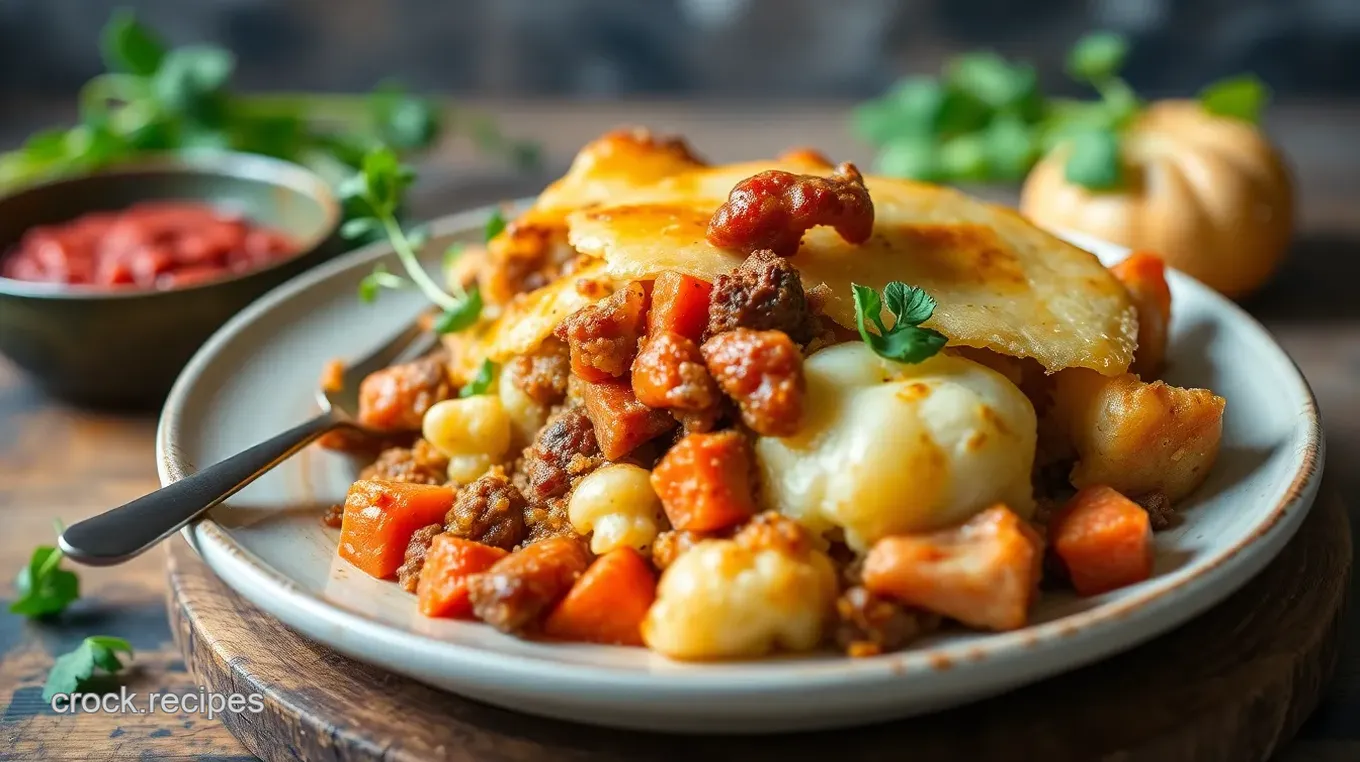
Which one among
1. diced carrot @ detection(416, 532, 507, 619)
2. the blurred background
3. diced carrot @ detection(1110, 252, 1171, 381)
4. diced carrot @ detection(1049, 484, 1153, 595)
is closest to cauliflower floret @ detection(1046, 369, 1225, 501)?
diced carrot @ detection(1049, 484, 1153, 595)

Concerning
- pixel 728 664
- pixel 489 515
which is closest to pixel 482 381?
pixel 489 515

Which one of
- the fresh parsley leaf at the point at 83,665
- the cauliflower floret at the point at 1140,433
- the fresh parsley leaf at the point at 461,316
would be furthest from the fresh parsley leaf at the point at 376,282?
the cauliflower floret at the point at 1140,433

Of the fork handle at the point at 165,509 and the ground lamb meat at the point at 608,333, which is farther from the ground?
the ground lamb meat at the point at 608,333

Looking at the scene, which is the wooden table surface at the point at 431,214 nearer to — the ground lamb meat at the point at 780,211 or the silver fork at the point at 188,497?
Result: the silver fork at the point at 188,497

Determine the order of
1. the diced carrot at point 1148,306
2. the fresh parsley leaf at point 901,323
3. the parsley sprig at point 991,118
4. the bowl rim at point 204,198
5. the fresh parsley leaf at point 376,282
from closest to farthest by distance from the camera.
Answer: the fresh parsley leaf at point 901,323, the diced carrot at point 1148,306, the fresh parsley leaf at point 376,282, the bowl rim at point 204,198, the parsley sprig at point 991,118

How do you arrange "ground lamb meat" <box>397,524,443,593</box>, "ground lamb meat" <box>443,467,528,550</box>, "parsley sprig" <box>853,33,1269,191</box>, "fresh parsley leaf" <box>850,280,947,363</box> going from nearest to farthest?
1. "fresh parsley leaf" <box>850,280,947,363</box>
2. "ground lamb meat" <box>397,524,443,593</box>
3. "ground lamb meat" <box>443,467,528,550</box>
4. "parsley sprig" <box>853,33,1269,191</box>

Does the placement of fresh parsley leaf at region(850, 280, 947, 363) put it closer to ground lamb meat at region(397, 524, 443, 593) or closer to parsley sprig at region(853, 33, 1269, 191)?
ground lamb meat at region(397, 524, 443, 593)

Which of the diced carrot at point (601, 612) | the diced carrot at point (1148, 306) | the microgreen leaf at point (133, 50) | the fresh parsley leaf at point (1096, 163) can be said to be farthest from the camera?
the microgreen leaf at point (133, 50)
